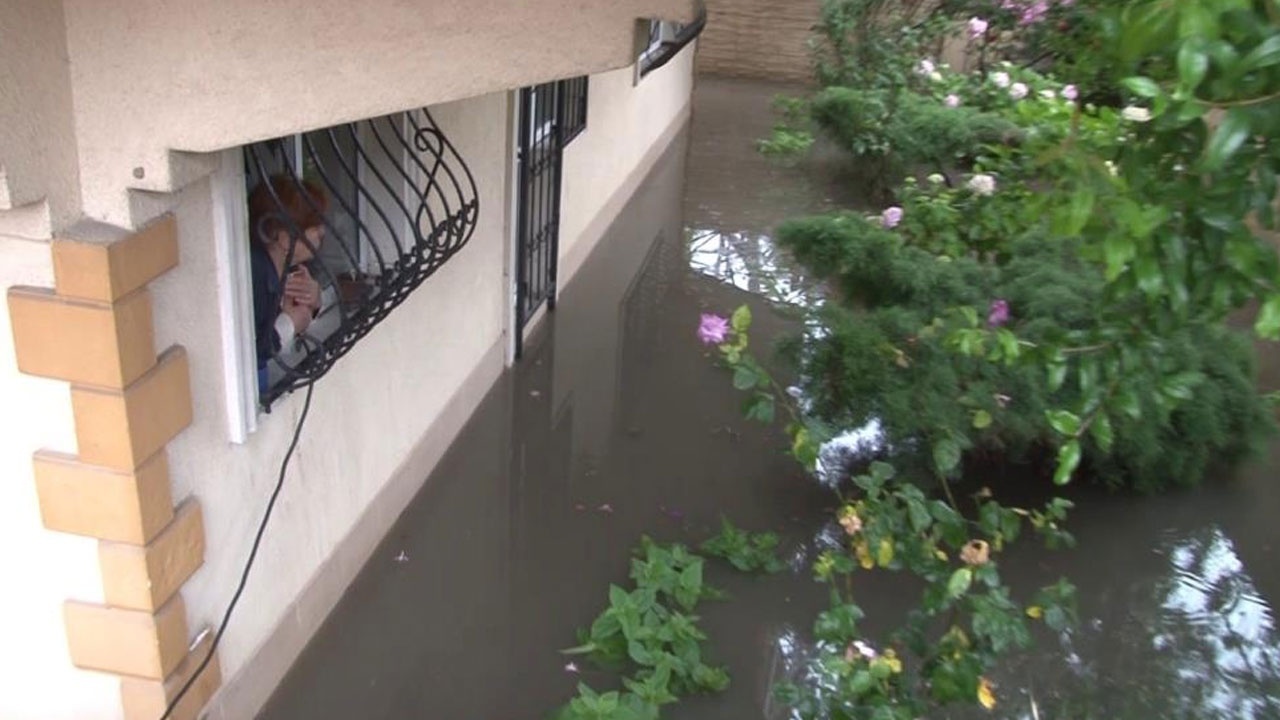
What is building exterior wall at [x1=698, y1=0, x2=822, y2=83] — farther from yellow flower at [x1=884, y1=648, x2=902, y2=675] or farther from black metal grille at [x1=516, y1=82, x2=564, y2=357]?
yellow flower at [x1=884, y1=648, x2=902, y2=675]

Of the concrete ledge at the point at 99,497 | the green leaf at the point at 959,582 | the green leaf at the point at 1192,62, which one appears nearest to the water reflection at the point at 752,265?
the green leaf at the point at 959,582

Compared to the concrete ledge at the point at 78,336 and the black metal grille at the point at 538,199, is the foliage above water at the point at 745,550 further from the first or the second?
the concrete ledge at the point at 78,336

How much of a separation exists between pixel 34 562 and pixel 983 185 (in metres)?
4.57

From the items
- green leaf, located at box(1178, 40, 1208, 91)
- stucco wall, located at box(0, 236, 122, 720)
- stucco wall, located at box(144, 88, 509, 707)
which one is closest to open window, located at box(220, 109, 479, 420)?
stucco wall, located at box(144, 88, 509, 707)

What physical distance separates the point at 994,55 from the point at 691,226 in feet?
13.0

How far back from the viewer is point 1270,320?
1.58 meters

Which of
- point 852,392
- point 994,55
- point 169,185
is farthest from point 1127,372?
point 994,55

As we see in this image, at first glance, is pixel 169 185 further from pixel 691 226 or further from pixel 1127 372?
pixel 691 226

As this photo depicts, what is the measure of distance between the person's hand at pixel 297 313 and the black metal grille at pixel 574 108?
11.9 feet

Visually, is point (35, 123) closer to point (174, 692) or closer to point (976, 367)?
point (174, 692)

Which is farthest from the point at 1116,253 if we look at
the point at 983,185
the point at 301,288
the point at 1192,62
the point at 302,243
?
the point at 983,185

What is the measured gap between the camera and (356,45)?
2475 mm

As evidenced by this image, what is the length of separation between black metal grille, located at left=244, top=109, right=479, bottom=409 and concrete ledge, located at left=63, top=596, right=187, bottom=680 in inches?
27.2

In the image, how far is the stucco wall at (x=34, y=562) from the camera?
2.64 meters
